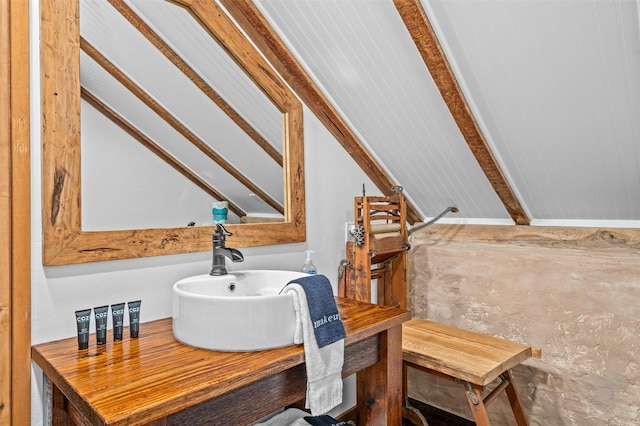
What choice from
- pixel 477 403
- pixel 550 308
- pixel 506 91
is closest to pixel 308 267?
pixel 477 403

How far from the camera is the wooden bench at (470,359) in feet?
5.42

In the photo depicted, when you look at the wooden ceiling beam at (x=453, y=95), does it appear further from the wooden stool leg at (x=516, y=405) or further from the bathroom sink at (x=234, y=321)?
the bathroom sink at (x=234, y=321)

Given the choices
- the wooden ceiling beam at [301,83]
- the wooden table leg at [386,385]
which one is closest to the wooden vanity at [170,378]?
the wooden table leg at [386,385]

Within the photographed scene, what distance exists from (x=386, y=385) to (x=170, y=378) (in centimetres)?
78

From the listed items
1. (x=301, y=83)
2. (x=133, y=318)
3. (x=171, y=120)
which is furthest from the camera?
(x=301, y=83)

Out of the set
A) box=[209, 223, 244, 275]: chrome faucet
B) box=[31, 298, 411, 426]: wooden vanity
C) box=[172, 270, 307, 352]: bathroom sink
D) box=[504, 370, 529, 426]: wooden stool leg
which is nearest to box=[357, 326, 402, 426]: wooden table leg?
box=[31, 298, 411, 426]: wooden vanity

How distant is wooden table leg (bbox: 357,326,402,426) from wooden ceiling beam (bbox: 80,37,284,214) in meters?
0.75

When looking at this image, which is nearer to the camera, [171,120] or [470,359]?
[171,120]

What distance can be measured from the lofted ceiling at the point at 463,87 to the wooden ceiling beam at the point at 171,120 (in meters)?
0.02

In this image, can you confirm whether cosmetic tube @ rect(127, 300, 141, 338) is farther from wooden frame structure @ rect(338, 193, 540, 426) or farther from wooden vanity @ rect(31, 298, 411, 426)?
wooden frame structure @ rect(338, 193, 540, 426)

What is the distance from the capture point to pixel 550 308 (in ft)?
6.68

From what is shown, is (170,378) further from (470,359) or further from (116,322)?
(470,359)

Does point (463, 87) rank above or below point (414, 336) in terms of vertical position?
above

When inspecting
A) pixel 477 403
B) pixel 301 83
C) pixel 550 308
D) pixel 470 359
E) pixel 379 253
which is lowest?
pixel 477 403
